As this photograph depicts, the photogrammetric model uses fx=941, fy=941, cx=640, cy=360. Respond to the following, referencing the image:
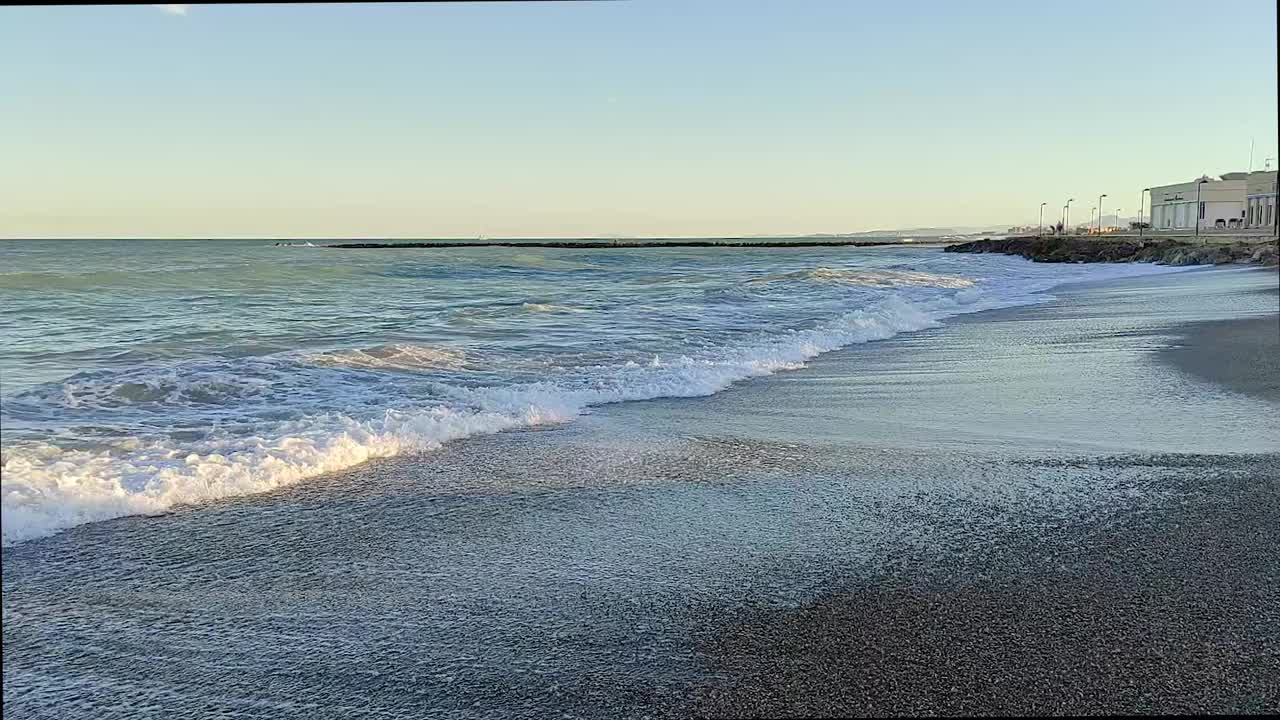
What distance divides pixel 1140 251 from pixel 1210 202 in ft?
121

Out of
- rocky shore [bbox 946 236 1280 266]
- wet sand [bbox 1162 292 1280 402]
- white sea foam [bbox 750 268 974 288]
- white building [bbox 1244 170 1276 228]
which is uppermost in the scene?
white building [bbox 1244 170 1276 228]

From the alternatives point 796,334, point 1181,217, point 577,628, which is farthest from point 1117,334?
point 1181,217

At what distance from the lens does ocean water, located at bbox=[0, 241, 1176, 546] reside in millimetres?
5133

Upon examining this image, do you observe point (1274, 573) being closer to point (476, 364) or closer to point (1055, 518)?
point (1055, 518)

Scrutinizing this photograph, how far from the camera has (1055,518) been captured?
4.36m

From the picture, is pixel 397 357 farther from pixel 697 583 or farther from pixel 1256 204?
pixel 1256 204

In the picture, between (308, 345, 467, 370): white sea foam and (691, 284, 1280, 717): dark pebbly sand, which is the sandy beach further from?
(308, 345, 467, 370): white sea foam

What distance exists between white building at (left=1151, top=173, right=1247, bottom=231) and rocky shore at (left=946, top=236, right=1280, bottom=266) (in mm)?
12719

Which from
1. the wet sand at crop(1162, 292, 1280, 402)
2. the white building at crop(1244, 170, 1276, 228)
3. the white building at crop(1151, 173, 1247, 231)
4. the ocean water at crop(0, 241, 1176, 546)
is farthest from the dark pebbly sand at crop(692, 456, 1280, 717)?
the white building at crop(1151, 173, 1247, 231)

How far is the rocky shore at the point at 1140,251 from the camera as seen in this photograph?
3066 centimetres

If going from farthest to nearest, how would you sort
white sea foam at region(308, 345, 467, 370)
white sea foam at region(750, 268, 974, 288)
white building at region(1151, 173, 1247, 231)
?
1. white building at region(1151, 173, 1247, 231)
2. white sea foam at region(750, 268, 974, 288)
3. white sea foam at region(308, 345, 467, 370)

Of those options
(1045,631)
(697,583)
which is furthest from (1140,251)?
(697,583)

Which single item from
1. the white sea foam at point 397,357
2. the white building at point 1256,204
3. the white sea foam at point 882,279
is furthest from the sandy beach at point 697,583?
the white building at point 1256,204

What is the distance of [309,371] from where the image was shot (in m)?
9.12
